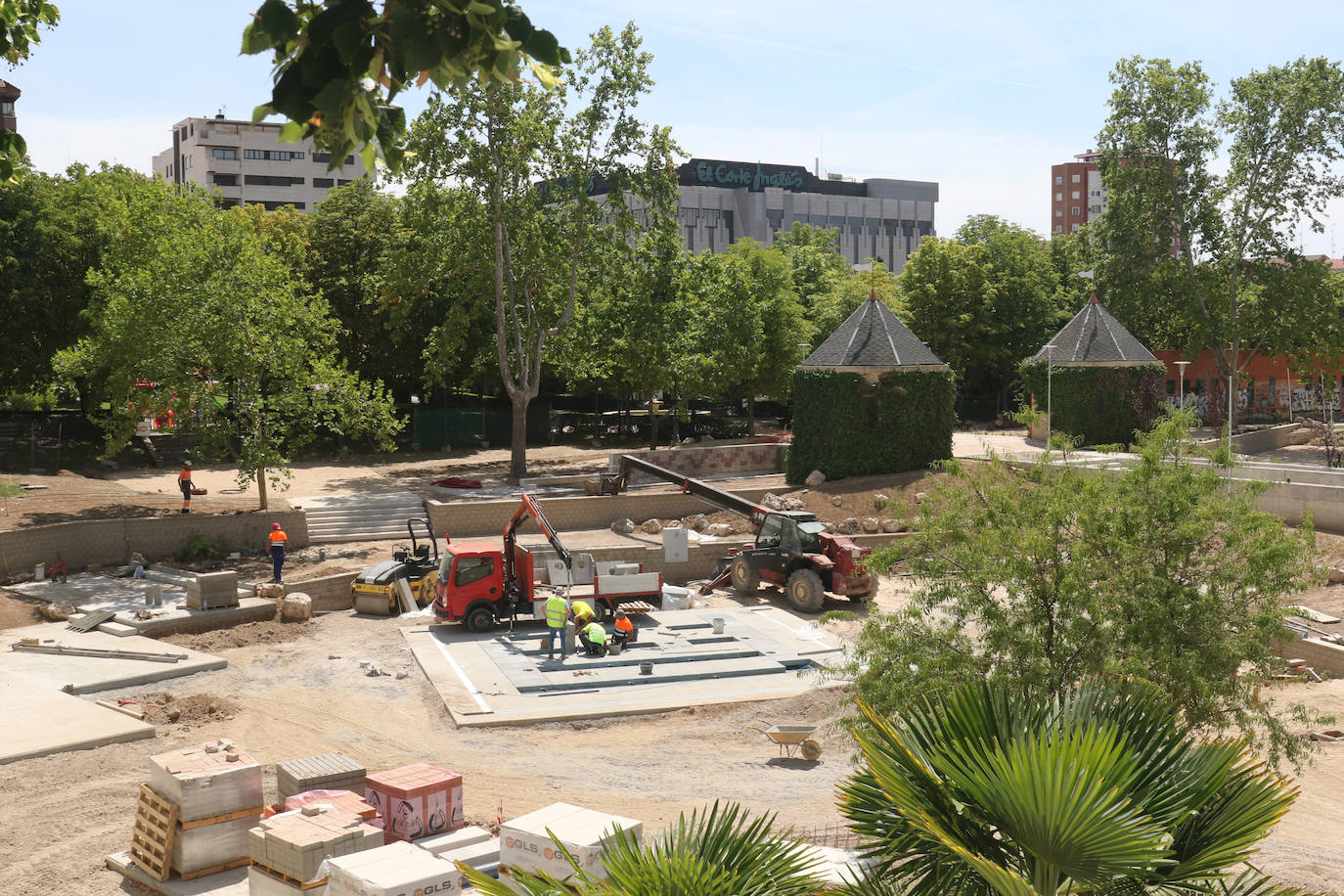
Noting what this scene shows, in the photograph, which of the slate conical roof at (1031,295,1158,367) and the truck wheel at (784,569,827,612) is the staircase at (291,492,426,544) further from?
the slate conical roof at (1031,295,1158,367)

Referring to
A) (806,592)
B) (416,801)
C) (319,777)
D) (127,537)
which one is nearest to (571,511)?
(806,592)

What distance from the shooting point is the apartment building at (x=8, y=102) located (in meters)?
61.1

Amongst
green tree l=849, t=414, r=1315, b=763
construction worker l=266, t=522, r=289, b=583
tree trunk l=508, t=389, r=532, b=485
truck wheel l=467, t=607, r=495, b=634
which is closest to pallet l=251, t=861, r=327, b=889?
green tree l=849, t=414, r=1315, b=763

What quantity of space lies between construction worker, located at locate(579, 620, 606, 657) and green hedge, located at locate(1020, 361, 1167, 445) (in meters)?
31.3

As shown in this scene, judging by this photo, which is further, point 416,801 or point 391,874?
point 416,801

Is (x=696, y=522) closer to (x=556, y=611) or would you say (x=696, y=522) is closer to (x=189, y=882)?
(x=556, y=611)

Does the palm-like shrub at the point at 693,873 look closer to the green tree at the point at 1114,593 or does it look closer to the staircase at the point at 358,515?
the green tree at the point at 1114,593

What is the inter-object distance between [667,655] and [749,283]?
98.7 feet

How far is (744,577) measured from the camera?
28.8m

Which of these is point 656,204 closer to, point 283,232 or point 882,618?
point 283,232

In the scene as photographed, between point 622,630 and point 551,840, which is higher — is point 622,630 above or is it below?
below

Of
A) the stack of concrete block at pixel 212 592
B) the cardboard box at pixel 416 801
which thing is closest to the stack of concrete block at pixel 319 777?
the cardboard box at pixel 416 801

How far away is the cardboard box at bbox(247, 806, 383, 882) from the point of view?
10.1m

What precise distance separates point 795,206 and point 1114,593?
5065 inches
